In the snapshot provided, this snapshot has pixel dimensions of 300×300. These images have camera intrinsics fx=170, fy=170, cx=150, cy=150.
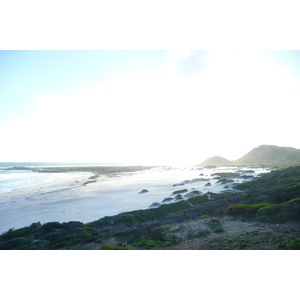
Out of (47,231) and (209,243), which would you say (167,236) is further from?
(47,231)

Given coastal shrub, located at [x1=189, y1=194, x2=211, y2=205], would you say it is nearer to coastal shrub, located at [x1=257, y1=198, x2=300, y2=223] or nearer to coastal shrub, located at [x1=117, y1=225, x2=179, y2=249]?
coastal shrub, located at [x1=257, y1=198, x2=300, y2=223]

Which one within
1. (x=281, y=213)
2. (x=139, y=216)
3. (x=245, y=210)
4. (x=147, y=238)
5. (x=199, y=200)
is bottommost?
(x=139, y=216)

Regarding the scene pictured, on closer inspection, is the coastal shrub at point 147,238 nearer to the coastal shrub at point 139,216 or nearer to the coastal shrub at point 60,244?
the coastal shrub at point 60,244

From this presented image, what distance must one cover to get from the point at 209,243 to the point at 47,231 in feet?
41.0

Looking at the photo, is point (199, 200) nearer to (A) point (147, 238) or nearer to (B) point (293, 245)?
(A) point (147, 238)

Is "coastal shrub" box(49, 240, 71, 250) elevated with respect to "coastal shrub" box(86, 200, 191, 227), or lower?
elevated

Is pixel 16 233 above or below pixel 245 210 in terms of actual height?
below

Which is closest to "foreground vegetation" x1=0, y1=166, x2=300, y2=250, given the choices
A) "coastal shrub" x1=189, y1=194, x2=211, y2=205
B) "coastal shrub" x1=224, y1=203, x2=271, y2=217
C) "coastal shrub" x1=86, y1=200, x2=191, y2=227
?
"coastal shrub" x1=224, y1=203, x2=271, y2=217

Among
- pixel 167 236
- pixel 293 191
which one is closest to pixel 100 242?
pixel 167 236

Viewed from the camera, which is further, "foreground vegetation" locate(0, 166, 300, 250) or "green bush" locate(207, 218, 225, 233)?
"green bush" locate(207, 218, 225, 233)

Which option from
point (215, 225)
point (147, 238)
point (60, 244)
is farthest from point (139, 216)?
point (60, 244)

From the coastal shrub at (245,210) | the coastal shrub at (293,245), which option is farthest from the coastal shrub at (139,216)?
the coastal shrub at (293,245)

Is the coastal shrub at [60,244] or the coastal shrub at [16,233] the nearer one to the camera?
the coastal shrub at [60,244]

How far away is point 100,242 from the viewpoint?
435 inches
